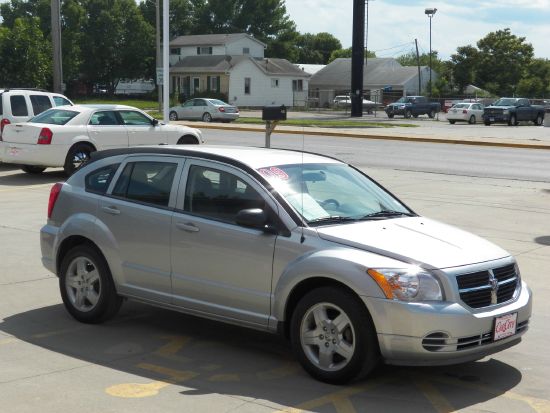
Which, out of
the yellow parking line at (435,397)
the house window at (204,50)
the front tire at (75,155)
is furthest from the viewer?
the house window at (204,50)

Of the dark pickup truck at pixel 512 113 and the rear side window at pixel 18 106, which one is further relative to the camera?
the dark pickup truck at pixel 512 113

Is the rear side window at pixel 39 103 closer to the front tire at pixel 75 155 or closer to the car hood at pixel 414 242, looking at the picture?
the front tire at pixel 75 155

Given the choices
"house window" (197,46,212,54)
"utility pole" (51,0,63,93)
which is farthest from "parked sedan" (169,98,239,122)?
"house window" (197,46,212,54)

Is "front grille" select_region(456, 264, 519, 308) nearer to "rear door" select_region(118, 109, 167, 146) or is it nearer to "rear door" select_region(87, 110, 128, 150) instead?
"rear door" select_region(87, 110, 128, 150)

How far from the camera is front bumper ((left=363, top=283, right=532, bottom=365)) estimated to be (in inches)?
223

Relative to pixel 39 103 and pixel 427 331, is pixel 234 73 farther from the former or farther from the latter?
pixel 427 331

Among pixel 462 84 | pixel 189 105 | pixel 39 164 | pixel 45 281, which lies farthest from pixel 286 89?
pixel 45 281

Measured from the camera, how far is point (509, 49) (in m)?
94.3

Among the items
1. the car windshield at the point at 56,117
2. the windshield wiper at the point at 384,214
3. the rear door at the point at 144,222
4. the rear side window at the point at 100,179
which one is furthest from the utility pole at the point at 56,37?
the windshield wiper at the point at 384,214

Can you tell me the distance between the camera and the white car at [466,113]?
57.6m

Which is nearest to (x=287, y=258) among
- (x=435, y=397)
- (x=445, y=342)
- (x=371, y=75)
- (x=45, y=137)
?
(x=445, y=342)

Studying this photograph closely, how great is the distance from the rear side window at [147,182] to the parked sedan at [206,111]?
142 feet

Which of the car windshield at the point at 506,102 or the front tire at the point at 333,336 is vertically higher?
the car windshield at the point at 506,102

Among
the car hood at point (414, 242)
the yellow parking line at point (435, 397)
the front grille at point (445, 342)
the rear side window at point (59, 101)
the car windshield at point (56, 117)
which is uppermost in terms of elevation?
the rear side window at point (59, 101)
